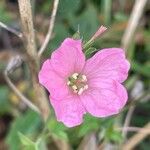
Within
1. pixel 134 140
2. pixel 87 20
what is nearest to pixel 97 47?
pixel 87 20

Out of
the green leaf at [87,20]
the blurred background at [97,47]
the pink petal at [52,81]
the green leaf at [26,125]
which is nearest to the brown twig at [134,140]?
the blurred background at [97,47]

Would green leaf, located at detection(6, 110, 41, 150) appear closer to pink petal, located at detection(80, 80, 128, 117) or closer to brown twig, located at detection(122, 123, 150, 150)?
brown twig, located at detection(122, 123, 150, 150)

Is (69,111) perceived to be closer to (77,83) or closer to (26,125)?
(77,83)

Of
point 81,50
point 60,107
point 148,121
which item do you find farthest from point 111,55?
point 148,121

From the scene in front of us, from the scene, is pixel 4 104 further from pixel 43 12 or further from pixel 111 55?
pixel 111 55

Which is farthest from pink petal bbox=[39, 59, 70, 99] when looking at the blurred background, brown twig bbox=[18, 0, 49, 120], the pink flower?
the blurred background
